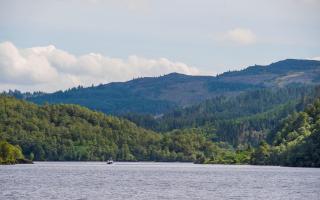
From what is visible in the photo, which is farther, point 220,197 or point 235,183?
point 235,183

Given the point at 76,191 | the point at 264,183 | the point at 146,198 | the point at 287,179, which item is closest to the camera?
the point at 146,198

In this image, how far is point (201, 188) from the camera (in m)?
126

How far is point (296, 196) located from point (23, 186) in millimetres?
40933

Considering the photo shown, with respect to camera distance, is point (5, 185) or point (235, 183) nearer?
point (5, 185)

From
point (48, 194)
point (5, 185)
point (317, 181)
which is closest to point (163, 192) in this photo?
point (48, 194)

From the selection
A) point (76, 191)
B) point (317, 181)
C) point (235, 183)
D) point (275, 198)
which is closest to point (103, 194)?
point (76, 191)

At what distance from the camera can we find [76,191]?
374 feet

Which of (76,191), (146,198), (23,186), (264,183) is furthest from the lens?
(264,183)

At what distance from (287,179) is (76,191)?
166 ft

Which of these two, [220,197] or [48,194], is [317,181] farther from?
[48,194]

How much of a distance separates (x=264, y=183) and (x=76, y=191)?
38577mm

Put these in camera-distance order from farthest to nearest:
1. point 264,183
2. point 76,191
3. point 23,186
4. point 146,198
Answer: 1. point 264,183
2. point 23,186
3. point 76,191
4. point 146,198

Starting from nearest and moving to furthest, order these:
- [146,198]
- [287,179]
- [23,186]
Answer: [146,198] → [23,186] → [287,179]

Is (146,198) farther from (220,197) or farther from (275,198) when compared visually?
(275,198)
